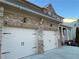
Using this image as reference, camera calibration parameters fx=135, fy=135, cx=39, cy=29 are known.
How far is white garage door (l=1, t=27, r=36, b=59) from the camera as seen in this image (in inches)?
280

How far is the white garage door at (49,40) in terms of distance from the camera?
37.0 ft

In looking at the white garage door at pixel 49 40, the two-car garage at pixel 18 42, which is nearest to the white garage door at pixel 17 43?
the two-car garage at pixel 18 42

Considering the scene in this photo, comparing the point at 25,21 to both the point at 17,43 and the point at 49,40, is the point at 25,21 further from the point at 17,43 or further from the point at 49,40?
the point at 49,40

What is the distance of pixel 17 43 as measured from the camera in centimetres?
809

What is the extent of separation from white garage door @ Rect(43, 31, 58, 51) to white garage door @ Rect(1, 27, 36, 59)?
1.77m

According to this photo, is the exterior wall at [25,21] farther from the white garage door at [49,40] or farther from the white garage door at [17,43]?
the white garage door at [49,40]

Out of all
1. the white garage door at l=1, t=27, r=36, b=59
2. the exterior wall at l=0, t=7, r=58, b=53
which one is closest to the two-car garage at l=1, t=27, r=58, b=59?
the white garage door at l=1, t=27, r=36, b=59

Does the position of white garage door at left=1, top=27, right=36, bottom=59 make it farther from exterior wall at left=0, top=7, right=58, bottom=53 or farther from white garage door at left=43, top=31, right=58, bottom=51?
white garage door at left=43, top=31, right=58, bottom=51

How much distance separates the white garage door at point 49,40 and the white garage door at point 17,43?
5.79ft

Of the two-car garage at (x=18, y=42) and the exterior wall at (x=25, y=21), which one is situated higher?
the exterior wall at (x=25, y=21)

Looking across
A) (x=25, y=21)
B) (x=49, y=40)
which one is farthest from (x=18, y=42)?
(x=49, y=40)

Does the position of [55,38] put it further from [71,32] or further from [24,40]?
[71,32]

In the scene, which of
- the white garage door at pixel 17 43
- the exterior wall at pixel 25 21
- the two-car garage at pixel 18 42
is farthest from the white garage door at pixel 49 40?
the white garage door at pixel 17 43

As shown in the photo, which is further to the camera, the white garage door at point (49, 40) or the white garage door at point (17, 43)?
the white garage door at point (49, 40)
